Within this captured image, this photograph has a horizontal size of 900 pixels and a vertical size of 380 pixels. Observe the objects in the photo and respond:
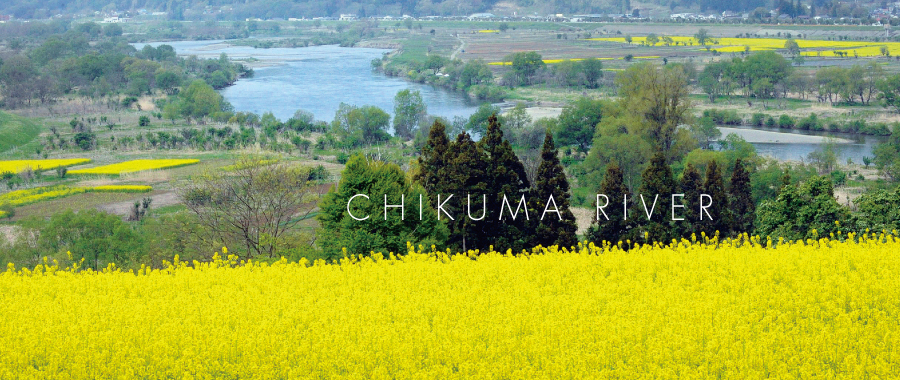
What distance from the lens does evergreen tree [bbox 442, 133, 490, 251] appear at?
85.6 feet

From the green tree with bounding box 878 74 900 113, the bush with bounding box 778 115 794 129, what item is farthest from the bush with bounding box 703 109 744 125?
the green tree with bounding box 878 74 900 113

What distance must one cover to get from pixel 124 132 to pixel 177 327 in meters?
60.1

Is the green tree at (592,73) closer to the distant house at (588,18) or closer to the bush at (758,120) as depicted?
the bush at (758,120)

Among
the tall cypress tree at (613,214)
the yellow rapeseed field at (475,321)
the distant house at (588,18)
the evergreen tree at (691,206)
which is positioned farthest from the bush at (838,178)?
the distant house at (588,18)

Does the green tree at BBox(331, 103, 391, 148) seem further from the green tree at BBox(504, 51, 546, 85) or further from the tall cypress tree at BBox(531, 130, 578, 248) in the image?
the tall cypress tree at BBox(531, 130, 578, 248)

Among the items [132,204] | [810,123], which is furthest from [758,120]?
[132,204]

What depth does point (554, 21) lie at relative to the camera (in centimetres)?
17812

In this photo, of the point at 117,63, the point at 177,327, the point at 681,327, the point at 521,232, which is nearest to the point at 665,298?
the point at 681,327

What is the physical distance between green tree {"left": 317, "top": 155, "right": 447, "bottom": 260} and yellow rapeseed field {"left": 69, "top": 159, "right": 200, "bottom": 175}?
3110 cm

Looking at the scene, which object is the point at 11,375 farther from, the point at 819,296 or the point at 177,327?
the point at 819,296

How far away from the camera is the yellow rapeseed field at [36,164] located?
5144cm

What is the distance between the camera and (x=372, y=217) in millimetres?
23891

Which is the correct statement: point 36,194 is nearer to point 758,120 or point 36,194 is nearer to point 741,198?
point 741,198

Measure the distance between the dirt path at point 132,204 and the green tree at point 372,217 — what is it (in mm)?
20694
